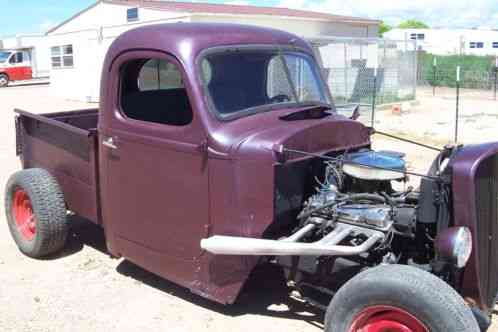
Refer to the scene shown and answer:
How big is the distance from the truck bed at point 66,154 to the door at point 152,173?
25 cm

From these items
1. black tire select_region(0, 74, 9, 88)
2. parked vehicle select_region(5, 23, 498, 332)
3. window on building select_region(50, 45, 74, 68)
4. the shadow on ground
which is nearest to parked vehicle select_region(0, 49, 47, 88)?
black tire select_region(0, 74, 9, 88)

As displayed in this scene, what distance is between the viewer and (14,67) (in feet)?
106

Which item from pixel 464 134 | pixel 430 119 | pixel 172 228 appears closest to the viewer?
pixel 172 228

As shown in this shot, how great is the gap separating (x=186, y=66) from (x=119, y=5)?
2451cm

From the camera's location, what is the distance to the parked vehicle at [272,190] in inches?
118

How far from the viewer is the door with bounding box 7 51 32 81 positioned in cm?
3222

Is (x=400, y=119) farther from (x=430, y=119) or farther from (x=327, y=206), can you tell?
(x=327, y=206)

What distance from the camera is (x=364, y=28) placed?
2616 cm

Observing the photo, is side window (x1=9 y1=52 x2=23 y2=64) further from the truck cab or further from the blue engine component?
the blue engine component

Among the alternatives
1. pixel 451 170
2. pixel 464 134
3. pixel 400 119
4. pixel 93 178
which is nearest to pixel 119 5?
pixel 400 119

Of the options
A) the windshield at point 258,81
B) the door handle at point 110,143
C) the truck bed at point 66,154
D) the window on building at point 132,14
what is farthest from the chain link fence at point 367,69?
the door handle at point 110,143

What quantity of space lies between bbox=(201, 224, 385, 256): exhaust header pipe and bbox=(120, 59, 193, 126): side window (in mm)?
1214

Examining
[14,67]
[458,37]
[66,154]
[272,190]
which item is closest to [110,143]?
[66,154]

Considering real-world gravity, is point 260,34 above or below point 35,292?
above
